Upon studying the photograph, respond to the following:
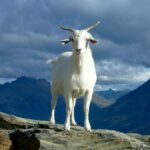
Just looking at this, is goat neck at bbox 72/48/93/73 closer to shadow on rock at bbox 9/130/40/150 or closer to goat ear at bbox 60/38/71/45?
goat ear at bbox 60/38/71/45

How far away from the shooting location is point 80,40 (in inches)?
880

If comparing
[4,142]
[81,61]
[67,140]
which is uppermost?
[81,61]

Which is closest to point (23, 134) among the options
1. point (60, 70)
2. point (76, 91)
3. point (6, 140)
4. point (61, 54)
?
point (6, 140)

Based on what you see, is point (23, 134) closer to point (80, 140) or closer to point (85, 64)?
point (80, 140)

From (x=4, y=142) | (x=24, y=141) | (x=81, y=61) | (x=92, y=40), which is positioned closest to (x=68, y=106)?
(x=81, y=61)

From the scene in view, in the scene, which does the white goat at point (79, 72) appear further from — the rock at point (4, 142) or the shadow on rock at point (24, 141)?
the rock at point (4, 142)

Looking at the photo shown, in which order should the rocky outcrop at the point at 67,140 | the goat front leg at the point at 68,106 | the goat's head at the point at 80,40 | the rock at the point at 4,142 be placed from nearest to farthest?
the rock at the point at 4,142, the rocky outcrop at the point at 67,140, the goat's head at the point at 80,40, the goat front leg at the point at 68,106

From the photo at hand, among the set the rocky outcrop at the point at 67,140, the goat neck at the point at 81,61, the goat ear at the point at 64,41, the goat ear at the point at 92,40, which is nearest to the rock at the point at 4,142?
the rocky outcrop at the point at 67,140

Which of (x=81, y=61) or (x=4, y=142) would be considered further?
(x=81, y=61)

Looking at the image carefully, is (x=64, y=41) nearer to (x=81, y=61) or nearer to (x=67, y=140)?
(x=81, y=61)

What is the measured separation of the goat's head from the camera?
73.3ft

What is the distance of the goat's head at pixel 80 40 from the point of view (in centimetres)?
2233

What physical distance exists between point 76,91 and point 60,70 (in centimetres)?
245

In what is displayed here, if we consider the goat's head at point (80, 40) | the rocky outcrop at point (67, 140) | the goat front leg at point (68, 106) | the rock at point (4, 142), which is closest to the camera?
the rock at point (4, 142)
